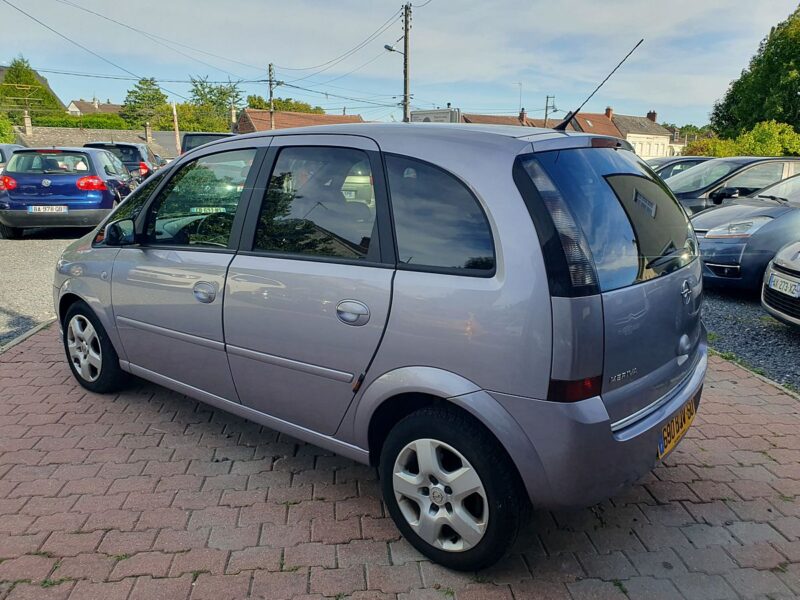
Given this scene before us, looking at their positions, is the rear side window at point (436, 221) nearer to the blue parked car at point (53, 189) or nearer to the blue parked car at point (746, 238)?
the blue parked car at point (746, 238)

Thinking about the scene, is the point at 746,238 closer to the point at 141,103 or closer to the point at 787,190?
the point at 787,190

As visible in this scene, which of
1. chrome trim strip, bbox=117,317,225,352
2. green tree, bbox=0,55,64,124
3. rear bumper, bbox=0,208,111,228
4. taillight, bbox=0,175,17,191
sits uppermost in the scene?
green tree, bbox=0,55,64,124

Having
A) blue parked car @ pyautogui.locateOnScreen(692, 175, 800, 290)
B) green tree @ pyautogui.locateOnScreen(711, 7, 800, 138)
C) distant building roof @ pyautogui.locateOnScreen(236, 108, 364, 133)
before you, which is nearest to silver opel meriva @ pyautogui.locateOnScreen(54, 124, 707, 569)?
blue parked car @ pyautogui.locateOnScreen(692, 175, 800, 290)

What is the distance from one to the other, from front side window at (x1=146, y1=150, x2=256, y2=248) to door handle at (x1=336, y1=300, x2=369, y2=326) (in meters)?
0.92

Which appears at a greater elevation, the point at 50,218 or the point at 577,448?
the point at 577,448

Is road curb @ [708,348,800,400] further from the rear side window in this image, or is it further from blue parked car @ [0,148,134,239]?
blue parked car @ [0,148,134,239]

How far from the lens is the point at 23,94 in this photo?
67.2 metres

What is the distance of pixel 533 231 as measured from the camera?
6.56 feet

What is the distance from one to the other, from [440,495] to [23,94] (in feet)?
269

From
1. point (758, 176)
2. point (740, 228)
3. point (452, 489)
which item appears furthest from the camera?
point (758, 176)

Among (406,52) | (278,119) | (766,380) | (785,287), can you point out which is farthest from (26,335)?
(278,119)

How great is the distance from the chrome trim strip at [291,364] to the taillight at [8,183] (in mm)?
9034

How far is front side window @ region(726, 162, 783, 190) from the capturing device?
8648mm

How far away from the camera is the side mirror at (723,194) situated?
26.3ft
